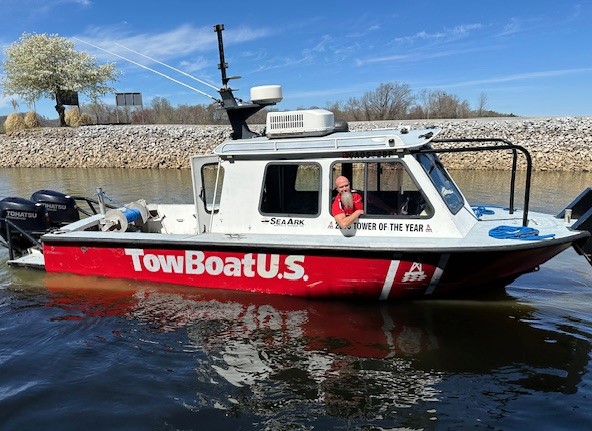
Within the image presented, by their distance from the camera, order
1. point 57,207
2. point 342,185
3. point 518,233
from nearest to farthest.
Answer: point 518,233
point 342,185
point 57,207

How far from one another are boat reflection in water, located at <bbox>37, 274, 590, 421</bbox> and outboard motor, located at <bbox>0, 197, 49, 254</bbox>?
150cm

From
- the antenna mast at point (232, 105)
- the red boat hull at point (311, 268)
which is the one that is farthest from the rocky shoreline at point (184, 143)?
the red boat hull at point (311, 268)

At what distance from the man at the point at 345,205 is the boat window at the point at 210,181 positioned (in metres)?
1.75

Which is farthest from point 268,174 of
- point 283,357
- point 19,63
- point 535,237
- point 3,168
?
point 19,63

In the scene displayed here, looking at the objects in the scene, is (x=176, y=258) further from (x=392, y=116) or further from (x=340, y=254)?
(x=392, y=116)

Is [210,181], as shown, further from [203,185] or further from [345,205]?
[345,205]

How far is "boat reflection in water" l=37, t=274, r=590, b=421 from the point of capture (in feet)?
13.8

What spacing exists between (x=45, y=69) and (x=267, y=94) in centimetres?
3969

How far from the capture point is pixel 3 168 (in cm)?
2927

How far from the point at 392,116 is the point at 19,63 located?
3188cm

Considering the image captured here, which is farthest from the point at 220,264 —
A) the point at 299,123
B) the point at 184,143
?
the point at 184,143

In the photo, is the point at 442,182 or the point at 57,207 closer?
the point at 442,182

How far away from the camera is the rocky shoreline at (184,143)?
22.0 meters

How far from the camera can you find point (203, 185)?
6805 millimetres
